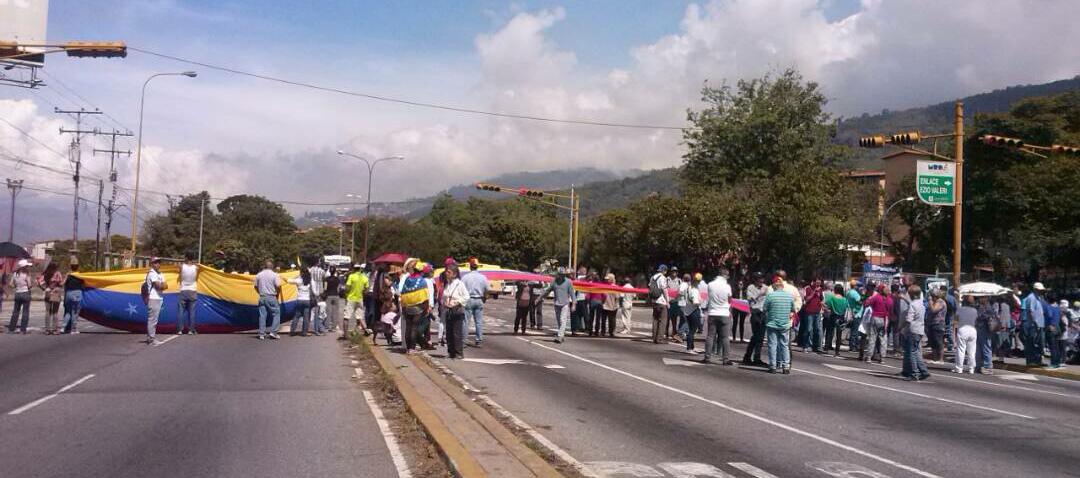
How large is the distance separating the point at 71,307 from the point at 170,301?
2.06 metres

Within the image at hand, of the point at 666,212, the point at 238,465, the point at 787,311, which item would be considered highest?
the point at 666,212

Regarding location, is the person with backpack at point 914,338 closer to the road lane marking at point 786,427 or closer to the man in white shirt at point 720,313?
the man in white shirt at point 720,313

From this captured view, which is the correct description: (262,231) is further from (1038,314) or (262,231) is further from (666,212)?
(1038,314)

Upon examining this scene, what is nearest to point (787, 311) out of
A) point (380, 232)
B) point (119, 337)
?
point (119, 337)

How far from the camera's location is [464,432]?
29.2ft

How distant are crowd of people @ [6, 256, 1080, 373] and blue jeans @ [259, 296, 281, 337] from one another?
2 cm

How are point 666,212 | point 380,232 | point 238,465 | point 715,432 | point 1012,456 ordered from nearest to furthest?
point 238,465, point 1012,456, point 715,432, point 666,212, point 380,232

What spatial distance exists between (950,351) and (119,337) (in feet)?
68.5

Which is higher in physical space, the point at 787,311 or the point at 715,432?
the point at 787,311

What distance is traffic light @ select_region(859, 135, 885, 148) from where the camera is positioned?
77.4 ft

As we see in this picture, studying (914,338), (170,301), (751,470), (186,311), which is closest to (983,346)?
(914,338)

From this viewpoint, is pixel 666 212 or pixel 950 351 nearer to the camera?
pixel 950 351

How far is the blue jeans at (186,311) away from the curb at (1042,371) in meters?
18.7

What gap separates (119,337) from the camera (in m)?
20.0
